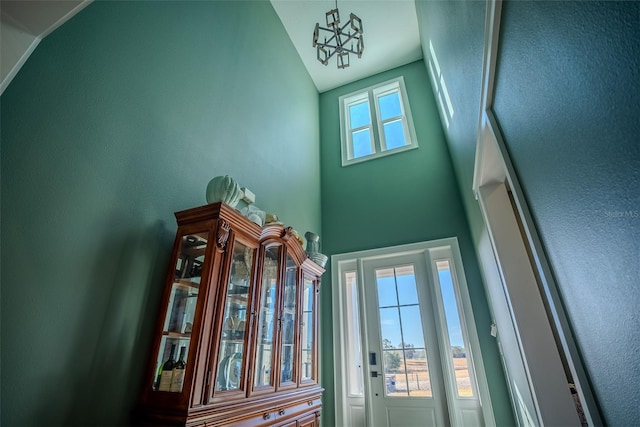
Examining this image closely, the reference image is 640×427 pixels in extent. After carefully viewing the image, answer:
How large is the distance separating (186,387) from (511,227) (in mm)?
2013

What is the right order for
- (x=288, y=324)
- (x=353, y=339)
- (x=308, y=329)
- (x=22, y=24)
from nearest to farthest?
(x=22, y=24), (x=288, y=324), (x=308, y=329), (x=353, y=339)

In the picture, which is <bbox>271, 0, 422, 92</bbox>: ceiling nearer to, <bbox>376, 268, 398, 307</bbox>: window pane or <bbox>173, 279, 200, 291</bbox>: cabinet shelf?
<bbox>376, 268, 398, 307</bbox>: window pane

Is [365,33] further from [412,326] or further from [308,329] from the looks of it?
[308,329]

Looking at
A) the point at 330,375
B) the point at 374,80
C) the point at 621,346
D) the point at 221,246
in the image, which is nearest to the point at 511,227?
the point at 621,346

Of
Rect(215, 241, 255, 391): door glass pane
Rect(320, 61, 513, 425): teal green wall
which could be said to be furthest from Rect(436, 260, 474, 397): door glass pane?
Rect(215, 241, 255, 391): door glass pane

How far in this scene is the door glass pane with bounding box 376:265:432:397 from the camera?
10.5 feet

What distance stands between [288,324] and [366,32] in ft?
14.9

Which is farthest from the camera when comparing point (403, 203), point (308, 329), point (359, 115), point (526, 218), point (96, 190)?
point (359, 115)

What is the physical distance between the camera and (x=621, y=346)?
2.15ft

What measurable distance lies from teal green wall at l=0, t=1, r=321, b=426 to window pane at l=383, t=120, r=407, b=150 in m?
2.86

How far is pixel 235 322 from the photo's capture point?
172 centimetres

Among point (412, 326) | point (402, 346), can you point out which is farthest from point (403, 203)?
point (402, 346)

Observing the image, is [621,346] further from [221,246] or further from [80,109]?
[80,109]

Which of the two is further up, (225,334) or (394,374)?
(225,334)
